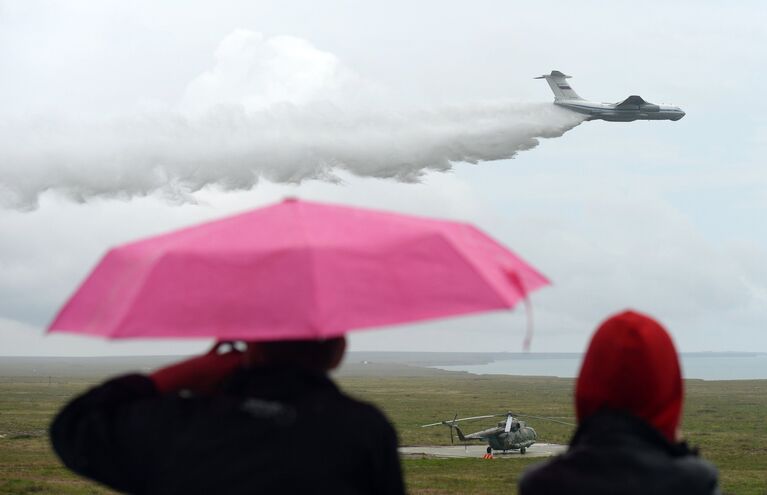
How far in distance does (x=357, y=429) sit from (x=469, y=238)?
0.94m

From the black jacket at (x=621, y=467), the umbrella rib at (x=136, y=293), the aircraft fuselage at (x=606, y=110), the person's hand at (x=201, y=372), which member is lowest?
the black jacket at (x=621, y=467)

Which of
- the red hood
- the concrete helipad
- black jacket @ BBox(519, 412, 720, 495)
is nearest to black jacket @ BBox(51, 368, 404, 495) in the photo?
black jacket @ BBox(519, 412, 720, 495)

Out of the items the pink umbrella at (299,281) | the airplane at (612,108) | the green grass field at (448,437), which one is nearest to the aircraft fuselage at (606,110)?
the airplane at (612,108)

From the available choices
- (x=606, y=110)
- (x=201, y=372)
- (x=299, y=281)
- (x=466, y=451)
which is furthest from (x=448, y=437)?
(x=299, y=281)

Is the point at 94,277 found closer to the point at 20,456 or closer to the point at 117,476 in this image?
the point at 117,476

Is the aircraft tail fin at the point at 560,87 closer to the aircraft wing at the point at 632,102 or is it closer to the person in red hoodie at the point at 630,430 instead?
the aircraft wing at the point at 632,102

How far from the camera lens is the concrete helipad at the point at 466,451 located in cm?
4038

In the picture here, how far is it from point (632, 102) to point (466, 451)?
20.9 m

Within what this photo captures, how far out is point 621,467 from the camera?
3.60 meters

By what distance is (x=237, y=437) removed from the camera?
347 cm

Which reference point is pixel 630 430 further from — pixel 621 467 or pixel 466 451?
pixel 466 451

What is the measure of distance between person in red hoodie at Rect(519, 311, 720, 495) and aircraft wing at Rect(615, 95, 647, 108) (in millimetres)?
51058

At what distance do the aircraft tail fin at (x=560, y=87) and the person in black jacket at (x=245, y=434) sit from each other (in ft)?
170

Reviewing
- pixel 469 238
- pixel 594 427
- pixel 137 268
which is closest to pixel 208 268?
pixel 137 268
